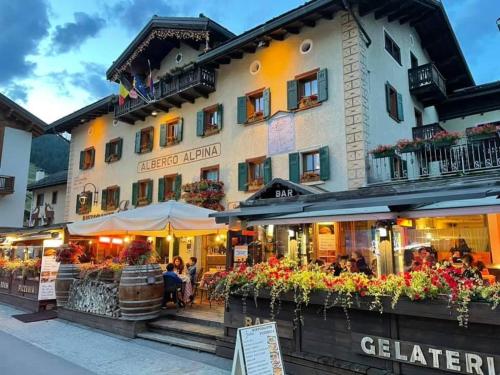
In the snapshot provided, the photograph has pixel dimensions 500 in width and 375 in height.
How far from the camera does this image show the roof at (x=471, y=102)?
14453mm

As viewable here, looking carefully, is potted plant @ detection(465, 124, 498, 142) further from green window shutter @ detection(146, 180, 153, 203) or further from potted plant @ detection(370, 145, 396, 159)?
green window shutter @ detection(146, 180, 153, 203)

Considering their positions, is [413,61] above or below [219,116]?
above

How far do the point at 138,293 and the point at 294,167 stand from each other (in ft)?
20.4

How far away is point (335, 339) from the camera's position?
5.28 meters

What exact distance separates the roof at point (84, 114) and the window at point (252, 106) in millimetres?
7488

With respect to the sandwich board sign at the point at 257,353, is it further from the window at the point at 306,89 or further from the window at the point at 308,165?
the window at the point at 306,89

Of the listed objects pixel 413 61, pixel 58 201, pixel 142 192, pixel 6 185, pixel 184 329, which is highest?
pixel 413 61

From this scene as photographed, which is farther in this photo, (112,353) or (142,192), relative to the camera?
(142,192)

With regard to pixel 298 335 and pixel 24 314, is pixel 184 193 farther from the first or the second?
pixel 298 335

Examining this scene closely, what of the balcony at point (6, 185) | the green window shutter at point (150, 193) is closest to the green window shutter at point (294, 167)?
the green window shutter at point (150, 193)

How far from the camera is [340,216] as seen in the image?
22.3ft

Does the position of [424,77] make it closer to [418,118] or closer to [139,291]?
[418,118]

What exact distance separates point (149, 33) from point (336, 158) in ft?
34.2

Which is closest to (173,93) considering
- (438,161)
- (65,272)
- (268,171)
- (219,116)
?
(219,116)
